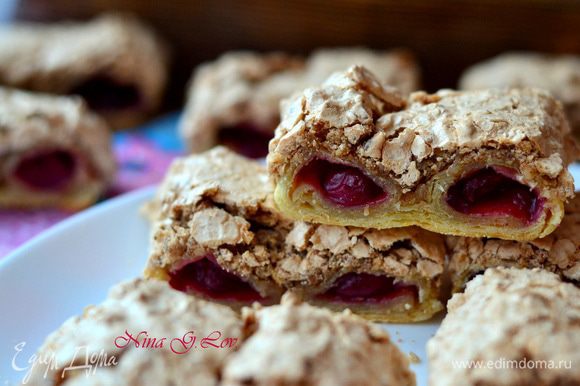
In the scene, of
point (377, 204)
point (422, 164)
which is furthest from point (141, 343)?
point (422, 164)

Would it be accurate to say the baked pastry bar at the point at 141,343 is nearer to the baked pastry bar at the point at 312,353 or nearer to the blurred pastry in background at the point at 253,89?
Answer: the baked pastry bar at the point at 312,353

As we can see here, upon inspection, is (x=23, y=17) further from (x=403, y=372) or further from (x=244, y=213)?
(x=403, y=372)

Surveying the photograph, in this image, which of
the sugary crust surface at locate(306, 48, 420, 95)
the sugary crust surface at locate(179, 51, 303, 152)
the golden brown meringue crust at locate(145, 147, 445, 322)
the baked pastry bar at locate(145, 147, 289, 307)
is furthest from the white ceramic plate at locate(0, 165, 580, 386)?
the sugary crust surface at locate(306, 48, 420, 95)

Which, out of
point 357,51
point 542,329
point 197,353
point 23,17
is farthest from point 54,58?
point 542,329

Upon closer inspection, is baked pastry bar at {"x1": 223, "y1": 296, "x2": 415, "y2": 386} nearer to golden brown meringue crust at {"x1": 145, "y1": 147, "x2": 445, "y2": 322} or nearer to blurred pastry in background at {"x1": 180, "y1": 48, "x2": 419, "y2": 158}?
golden brown meringue crust at {"x1": 145, "y1": 147, "x2": 445, "y2": 322}

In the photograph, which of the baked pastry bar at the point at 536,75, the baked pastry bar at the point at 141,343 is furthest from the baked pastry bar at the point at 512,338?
the baked pastry bar at the point at 536,75
